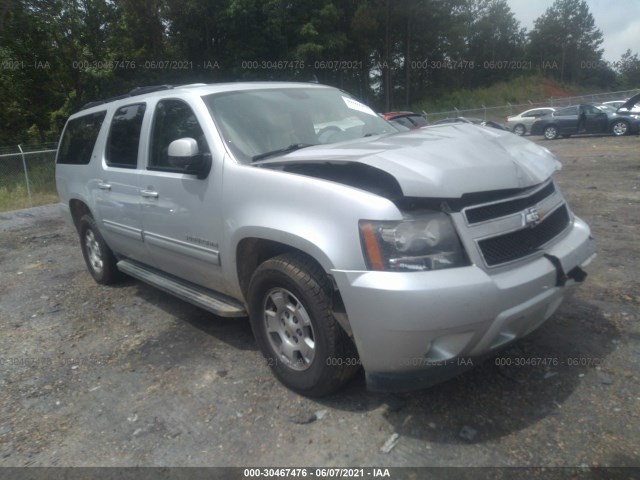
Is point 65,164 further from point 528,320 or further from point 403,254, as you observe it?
point 528,320

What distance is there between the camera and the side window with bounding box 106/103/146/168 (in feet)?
14.6

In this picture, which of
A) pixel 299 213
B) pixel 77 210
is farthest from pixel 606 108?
pixel 299 213

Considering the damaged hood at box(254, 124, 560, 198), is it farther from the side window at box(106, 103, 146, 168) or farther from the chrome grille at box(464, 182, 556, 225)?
the side window at box(106, 103, 146, 168)

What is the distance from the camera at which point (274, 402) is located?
10.3 feet

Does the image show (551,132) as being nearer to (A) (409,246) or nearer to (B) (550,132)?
(B) (550,132)

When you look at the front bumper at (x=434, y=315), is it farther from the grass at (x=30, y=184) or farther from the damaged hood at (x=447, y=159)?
the grass at (x=30, y=184)

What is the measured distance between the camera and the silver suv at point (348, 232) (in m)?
2.52

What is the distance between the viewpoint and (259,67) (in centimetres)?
3066

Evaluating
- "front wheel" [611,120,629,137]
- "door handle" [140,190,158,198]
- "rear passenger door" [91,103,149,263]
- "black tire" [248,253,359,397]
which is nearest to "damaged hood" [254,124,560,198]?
"black tire" [248,253,359,397]

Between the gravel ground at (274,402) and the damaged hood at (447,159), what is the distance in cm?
121

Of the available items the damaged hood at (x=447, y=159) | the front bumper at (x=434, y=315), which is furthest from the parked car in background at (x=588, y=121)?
the front bumper at (x=434, y=315)

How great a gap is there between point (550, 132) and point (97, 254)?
835 inches

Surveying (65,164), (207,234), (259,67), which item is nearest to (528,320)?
(207,234)

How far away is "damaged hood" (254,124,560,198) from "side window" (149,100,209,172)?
85cm
